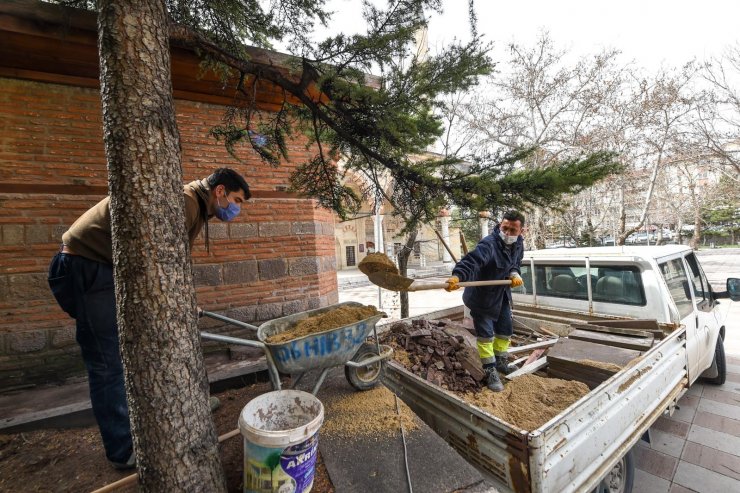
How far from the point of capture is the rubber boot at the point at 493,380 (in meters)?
3.11

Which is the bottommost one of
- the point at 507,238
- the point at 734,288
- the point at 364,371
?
the point at 364,371

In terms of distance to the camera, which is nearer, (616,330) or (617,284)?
(616,330)

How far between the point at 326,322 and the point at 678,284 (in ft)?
13.5

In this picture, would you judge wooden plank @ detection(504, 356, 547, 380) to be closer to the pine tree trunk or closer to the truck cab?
the truck cab

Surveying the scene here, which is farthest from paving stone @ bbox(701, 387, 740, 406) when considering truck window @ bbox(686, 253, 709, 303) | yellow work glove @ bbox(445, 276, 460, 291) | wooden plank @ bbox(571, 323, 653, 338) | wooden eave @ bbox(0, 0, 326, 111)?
wooden eave @ bbox(0, 0, 326, 111)

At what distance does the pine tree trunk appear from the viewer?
5.15 ft

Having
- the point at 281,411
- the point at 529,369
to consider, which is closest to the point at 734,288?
the point at 529,369

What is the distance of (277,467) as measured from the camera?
1613 mm

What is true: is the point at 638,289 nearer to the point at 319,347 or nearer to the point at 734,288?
the point at 734,288

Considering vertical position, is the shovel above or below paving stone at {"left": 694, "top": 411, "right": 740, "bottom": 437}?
above

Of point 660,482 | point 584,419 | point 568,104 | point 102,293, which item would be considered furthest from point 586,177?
point 568,104

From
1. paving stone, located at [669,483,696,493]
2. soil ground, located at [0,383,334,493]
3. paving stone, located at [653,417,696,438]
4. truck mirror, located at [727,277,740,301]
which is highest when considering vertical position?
truck mirror, located at [727,277,740,301]

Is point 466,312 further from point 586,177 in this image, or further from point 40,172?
→ point 40,172

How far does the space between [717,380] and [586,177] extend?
14.5ft
